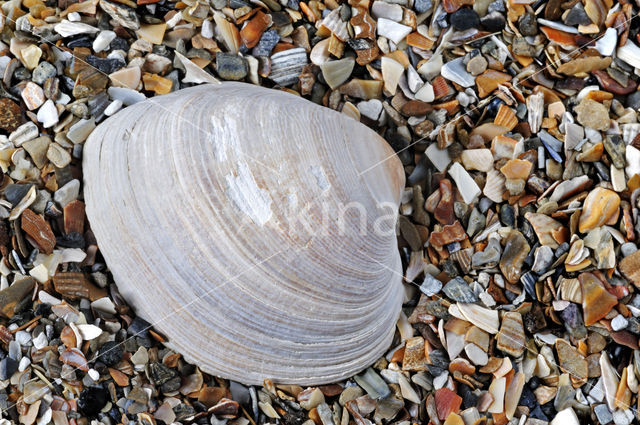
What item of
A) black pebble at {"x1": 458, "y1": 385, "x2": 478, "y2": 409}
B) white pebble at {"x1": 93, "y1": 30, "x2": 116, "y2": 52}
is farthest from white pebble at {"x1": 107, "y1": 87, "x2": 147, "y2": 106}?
black pebble at {"x1": 458, "y1": 385, "x2": 478, "y2": 409}

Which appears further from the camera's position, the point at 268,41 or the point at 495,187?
the point at 268,41

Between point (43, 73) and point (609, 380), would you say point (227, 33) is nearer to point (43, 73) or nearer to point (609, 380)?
point (43, 73)

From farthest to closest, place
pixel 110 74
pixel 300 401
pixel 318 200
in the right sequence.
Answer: pixel 110 74 → pixel 300 401 → pixel 318 200

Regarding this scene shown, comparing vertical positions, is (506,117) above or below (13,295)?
above

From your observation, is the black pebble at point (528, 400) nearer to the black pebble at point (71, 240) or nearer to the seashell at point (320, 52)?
the seashell at point (320, 52)

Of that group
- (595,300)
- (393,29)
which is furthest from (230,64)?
(595,300)

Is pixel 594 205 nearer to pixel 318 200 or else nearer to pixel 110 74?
pixel 318 200

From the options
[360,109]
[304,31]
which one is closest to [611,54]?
[360,109]

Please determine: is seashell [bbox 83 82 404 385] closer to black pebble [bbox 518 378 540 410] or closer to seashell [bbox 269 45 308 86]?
seashell [bbox 269 45 308 86]
